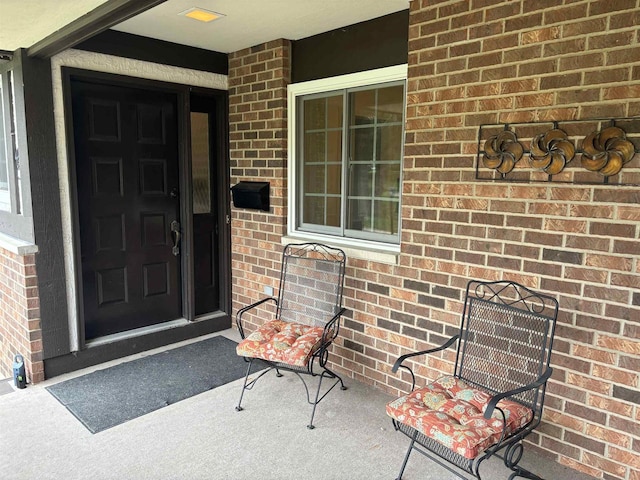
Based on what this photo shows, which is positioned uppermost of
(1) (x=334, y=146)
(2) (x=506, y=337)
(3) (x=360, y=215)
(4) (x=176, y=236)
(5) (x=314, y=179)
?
(1) (x=334, y=146)

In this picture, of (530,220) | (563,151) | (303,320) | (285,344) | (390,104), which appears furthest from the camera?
(303,320)

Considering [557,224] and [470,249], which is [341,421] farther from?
[557,224]

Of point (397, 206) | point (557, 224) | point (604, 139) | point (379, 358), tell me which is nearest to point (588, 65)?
point (604, 139)

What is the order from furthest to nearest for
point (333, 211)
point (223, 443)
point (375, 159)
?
point (333, 211) → point (375, 159) → point (223, 443)

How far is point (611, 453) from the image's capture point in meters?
2.17

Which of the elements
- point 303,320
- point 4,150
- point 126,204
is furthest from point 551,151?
point 4,150

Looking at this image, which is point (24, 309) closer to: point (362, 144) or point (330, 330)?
point (330, 330)

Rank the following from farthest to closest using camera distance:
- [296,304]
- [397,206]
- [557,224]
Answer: [296,304], [397,206], [557,224]

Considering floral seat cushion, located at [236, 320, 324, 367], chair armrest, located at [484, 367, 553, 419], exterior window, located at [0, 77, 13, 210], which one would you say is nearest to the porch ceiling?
exterior window, located at [0, 77, 13, 210]

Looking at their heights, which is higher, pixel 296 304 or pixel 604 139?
pixel 604 139

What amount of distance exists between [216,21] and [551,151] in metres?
2.36

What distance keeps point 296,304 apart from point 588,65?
240 cm

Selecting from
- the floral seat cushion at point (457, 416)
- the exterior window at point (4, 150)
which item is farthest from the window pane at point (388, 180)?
the exterior window at point (4, 150)

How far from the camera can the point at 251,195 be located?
155 inches
